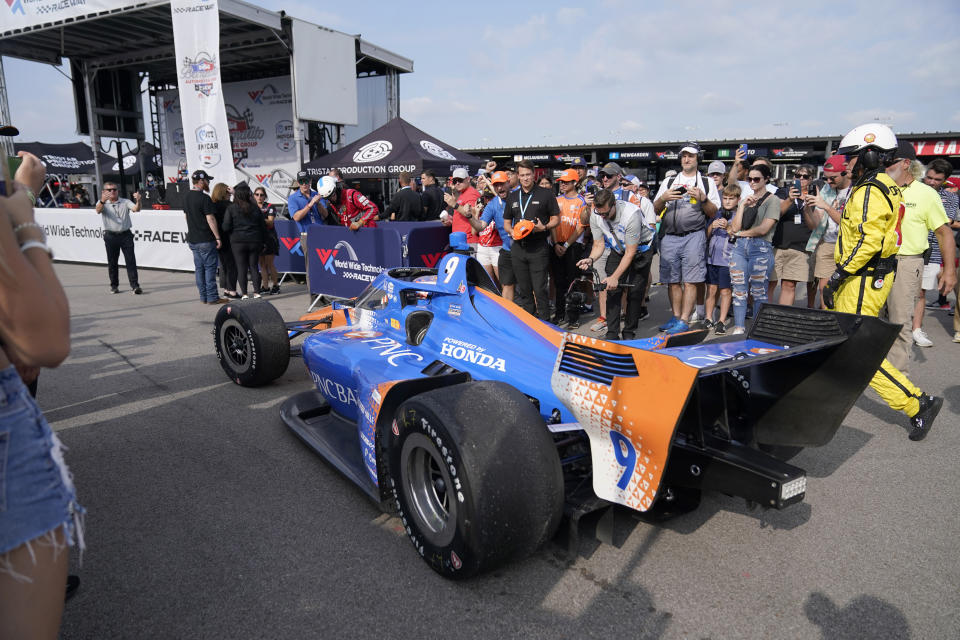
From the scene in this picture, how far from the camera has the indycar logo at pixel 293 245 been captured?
403 inches

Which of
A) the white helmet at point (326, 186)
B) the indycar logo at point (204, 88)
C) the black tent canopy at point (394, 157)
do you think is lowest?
the white helmet at point (326, 186)

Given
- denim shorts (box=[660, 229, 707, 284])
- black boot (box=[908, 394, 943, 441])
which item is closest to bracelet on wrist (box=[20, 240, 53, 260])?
black boot (box=[908, 394, 943, 441])

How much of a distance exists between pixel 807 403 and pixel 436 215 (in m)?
8.37

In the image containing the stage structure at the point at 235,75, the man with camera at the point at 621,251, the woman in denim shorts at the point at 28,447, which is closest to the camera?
the woman in denim shorts at the point at 28,447

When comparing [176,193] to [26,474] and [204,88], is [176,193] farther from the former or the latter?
[26,474]

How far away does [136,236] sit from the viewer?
12.8 m

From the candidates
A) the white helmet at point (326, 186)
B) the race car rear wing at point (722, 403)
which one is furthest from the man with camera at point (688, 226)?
the white helmet at point (326, 186)

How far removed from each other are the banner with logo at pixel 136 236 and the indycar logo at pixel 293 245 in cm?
294

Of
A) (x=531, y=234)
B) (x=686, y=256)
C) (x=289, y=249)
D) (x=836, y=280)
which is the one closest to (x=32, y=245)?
(x=836, y=280)

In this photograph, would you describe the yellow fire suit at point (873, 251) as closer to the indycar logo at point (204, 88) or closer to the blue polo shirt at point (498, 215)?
the blue polo shirt at point (498, 215)

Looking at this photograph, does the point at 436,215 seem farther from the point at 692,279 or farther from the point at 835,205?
the point at 835,205

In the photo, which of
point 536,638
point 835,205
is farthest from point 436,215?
point 536,638

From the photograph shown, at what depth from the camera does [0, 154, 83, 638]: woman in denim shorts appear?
114 cm

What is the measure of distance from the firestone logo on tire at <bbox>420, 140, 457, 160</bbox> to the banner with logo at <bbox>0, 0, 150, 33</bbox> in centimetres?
773
